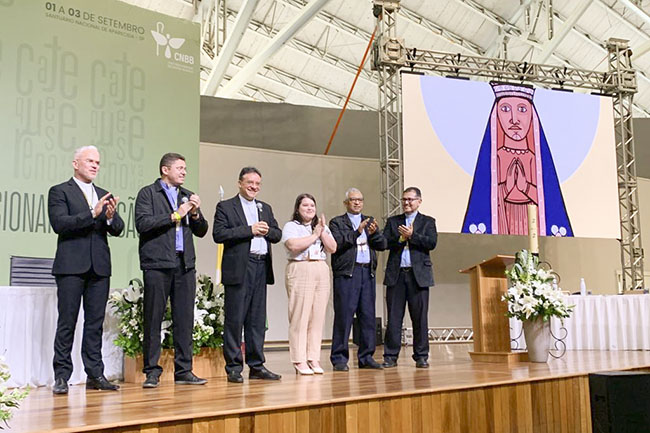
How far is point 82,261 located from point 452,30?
1107 cm

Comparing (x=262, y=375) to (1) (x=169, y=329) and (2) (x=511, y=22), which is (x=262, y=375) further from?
(2) (x=511, y=22)

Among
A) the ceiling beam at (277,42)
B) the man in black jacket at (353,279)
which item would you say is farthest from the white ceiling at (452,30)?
the man in black jacket at (353,279)

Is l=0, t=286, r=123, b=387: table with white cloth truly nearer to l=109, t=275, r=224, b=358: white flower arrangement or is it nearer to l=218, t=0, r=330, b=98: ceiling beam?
l=109, t=275, r=224, b=358: white flower arrangement

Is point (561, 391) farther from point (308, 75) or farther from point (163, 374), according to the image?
point (308, 75)

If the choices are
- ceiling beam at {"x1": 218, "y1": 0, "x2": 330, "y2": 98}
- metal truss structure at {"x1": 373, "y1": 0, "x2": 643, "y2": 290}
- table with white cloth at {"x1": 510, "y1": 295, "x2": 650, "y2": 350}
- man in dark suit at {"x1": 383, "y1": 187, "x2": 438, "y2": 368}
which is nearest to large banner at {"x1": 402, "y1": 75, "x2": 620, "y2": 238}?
metal truss structure at {"x1": 373, "y1": 0, "x2": 643, "y2": 290}

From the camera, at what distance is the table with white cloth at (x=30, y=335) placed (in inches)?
160

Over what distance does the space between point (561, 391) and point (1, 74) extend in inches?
212

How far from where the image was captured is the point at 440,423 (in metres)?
3.25

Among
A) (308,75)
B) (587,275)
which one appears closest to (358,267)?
(587,275)

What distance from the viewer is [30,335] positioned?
4137 mm

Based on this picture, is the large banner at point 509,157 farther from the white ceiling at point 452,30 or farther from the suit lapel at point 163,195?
the suit lapel at point 163,195

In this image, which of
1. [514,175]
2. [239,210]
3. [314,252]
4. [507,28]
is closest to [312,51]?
[507,28]

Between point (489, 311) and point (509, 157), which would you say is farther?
point (509, 157)

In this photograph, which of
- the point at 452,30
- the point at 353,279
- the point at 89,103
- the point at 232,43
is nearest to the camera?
the point at 353,279
